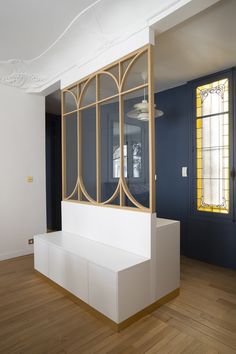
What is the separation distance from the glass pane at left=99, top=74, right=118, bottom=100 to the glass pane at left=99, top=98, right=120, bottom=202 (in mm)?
88

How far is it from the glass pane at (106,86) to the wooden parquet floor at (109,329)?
2302 mm

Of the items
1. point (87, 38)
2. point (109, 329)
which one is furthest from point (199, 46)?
point (109, 329)

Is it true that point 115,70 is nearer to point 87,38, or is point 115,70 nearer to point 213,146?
point 87,38

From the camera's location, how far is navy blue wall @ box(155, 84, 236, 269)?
140 inches

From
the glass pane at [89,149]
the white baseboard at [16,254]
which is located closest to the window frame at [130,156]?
the glass pane at [89,149]

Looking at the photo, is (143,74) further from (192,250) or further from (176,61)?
(192,250)

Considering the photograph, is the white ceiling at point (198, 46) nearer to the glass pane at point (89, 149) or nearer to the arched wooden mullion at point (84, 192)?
the glass pane at point (89, 149)

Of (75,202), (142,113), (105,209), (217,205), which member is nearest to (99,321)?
(105,209)

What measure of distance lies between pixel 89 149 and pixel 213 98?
2.03 metres

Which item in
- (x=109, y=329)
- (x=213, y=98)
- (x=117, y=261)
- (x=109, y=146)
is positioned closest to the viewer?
(x=109, y=329)

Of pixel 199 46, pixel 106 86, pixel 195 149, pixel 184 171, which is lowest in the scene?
pixel 184 171

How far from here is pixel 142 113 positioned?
2.58 metres

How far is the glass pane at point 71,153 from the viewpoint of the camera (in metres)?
3.35

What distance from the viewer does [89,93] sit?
310cm
